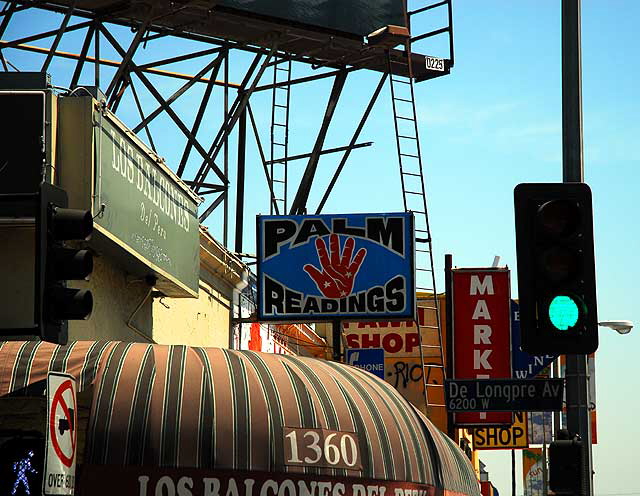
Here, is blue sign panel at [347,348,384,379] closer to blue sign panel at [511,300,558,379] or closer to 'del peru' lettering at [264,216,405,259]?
blue sign panel at [511,300,558,379]

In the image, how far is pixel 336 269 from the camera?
69.9 feet

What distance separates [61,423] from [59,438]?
114 millimetres

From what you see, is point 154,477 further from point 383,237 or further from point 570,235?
point 383,237

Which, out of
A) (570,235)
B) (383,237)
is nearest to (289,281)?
(383,237)

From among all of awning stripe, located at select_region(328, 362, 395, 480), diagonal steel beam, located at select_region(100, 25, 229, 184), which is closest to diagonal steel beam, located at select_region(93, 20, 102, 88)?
diagonal steel beam, located at select_region(100, 25, 229, 184)

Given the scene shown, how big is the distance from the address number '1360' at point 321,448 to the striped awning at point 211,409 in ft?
0.09

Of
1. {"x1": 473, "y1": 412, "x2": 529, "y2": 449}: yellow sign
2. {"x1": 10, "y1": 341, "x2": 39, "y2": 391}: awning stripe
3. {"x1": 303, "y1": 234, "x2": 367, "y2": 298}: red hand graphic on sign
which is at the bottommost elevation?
{"x1": 473, "y1": 412, "x2": 529, "y2": 449}: yellow sign

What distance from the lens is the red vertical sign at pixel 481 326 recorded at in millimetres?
24531

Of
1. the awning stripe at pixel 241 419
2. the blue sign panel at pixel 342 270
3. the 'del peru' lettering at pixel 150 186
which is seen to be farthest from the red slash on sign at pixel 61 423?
the blue sign panel at pixel 342 270

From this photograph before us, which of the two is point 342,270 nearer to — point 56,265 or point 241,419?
point 241,419

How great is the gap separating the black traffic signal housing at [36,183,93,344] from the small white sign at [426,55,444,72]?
18459 mm

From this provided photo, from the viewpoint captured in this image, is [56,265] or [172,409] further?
[172,409]

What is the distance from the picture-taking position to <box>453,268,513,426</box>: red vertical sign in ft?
80.5

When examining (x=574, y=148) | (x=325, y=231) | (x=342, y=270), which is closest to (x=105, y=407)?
(x=574, y=148)
